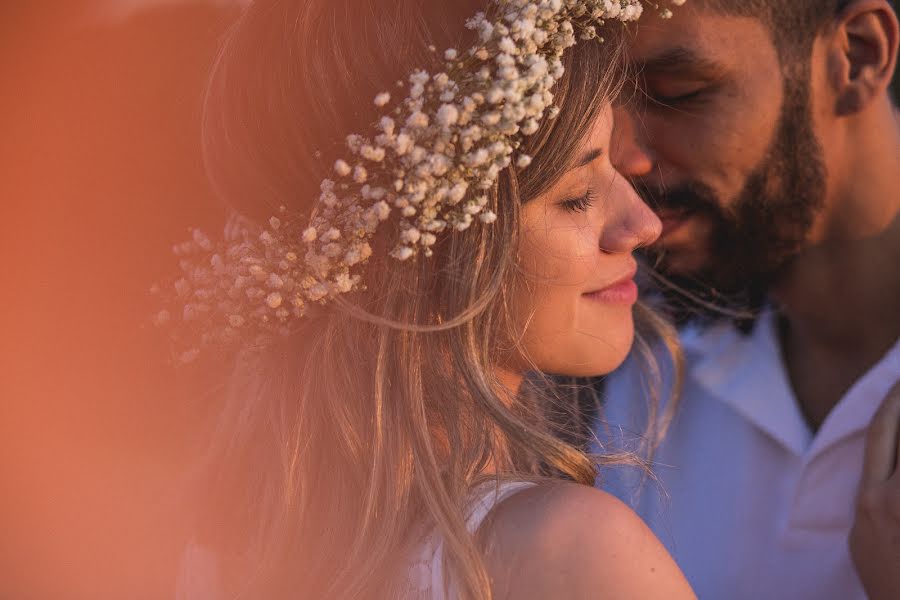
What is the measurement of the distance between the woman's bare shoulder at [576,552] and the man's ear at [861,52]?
6.01 feet

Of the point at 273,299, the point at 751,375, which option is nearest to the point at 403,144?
the point at 273,299

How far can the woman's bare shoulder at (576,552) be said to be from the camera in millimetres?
1452

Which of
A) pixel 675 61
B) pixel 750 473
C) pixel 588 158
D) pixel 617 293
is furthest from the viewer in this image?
pixel 750 473

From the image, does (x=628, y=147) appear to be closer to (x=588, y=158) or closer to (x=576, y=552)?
(x=588, y=158)

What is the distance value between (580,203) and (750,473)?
132 cm

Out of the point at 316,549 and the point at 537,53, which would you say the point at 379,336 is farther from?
the point at 537,53

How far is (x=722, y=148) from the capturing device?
2.65m

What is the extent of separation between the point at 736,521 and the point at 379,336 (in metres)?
1.54

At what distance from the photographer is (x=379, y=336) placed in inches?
69.3

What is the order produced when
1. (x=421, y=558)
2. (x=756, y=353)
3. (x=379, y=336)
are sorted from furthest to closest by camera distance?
(x=756, y=353) < (x=379, y=336) < (x=421, y=558)

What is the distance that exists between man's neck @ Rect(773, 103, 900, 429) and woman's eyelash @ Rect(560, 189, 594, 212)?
4.39 ft

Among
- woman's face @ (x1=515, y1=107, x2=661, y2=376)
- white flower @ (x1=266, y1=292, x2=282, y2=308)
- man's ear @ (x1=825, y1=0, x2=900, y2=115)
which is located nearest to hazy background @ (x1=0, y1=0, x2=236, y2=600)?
white flower @ (x1=266, y1=292, x2=282, y2=308)

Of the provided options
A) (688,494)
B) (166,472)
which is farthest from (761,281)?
(166,472)

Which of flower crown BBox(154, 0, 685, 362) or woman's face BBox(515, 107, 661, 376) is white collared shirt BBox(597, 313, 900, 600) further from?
flower crown BBox(154, 0, 685, 362)
